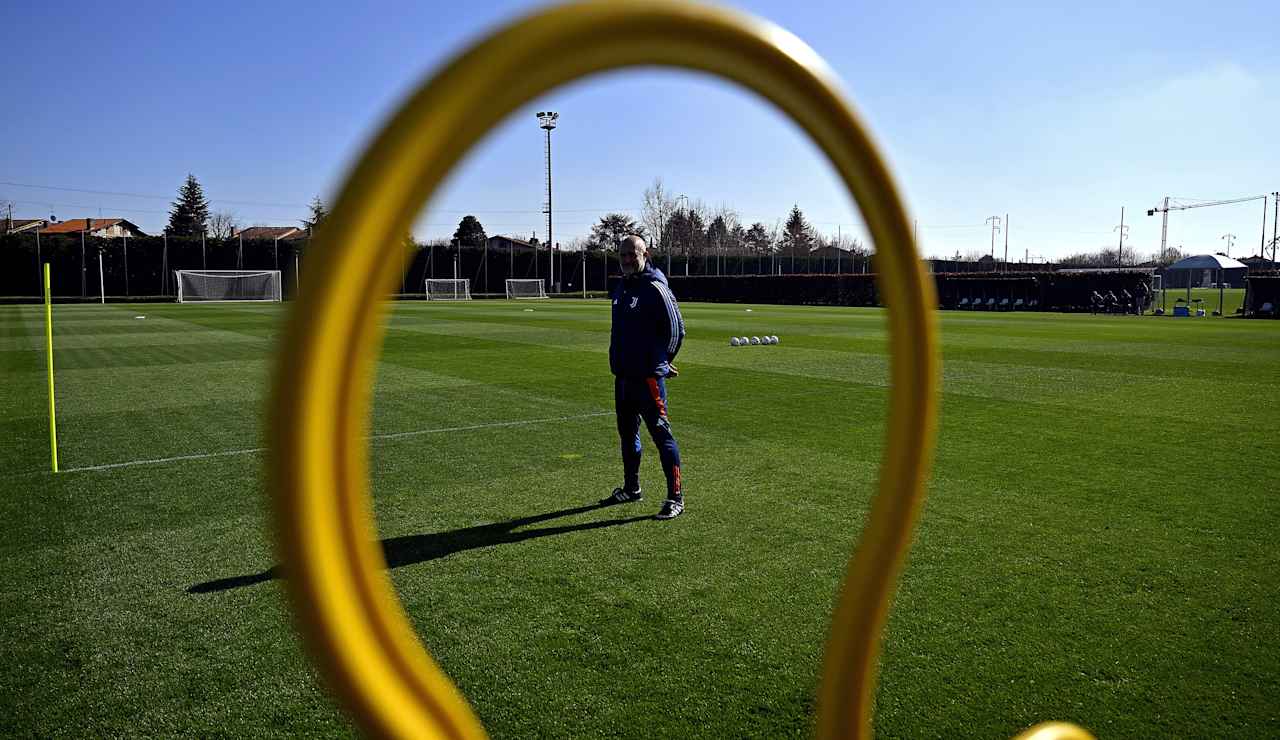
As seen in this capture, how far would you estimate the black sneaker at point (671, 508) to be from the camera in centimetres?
628

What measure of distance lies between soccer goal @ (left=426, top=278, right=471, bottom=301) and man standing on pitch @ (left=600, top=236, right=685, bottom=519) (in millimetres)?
54833

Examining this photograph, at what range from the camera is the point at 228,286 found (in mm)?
54531

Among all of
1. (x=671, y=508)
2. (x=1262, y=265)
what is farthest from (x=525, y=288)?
(x=1262, y=265)

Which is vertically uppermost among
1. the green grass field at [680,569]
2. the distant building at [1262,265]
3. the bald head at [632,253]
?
the distant building at [1262,265]

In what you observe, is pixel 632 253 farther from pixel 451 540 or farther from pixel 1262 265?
pixel 1262 265

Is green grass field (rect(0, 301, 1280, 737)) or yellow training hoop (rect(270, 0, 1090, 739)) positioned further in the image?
green grass field (rect(0, 301, 1280, 737))

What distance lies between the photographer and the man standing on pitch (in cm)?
635

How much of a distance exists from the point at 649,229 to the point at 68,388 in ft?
276

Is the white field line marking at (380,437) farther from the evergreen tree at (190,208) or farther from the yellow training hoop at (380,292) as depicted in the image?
the evergreen tree at (190,208)

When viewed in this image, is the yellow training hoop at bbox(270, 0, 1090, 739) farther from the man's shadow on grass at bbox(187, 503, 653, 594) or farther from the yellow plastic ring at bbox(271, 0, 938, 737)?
the man's shadow on grass at bbox(187, 503, 653, 594)

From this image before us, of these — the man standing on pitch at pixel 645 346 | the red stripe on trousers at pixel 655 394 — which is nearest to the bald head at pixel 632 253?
the man standing on pitch at pixel 645 346

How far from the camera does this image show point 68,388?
13172 millimetres

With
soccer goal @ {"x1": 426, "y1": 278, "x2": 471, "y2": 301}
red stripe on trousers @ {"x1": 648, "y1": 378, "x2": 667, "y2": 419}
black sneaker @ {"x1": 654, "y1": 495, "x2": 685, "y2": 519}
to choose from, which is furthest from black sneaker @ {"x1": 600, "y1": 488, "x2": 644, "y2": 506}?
soccer goal @ {"x1": 426, "y1": 278, "x2": 471, "y2": 301}

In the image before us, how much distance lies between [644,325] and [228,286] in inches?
2161
